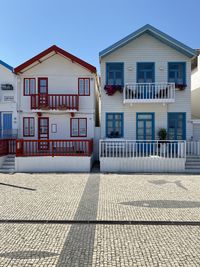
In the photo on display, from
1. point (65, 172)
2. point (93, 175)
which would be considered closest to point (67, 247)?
point (93, 175)

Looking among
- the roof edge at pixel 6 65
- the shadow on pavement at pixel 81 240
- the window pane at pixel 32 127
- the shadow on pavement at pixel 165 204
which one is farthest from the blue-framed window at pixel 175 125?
the roof edge at pixel 6 65

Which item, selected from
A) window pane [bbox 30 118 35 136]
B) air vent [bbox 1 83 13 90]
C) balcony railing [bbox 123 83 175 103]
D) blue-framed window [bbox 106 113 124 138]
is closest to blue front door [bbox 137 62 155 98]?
balcony railing [bbox 123 83 175 103]

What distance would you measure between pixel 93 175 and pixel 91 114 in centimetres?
486

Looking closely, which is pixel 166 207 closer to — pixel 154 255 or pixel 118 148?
pixel 154 255

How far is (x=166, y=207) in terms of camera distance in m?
5.94

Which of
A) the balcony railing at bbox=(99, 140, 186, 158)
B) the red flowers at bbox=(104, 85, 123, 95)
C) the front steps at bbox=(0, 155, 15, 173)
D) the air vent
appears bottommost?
the front steps at bbox=(0, 155, 15, 173)

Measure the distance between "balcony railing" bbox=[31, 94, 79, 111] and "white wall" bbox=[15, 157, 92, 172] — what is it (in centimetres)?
362

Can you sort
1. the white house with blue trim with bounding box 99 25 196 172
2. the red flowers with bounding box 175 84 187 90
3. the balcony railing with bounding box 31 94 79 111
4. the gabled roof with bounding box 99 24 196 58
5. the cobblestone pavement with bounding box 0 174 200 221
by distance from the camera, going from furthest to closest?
the white house with blue trim with bounding box 99 25 196 172, the balcony railing with bounding box 31 94 79 111, the red flowers with bounding box 175 84 187 90, the gabled roof with bounding box 99 24 196 58, the cobblestone pavement with bounding box 0 174 200 221

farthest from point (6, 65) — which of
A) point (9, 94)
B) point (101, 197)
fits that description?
point (101, 197)

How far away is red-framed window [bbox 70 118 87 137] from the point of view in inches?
535

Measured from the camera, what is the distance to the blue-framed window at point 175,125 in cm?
1322

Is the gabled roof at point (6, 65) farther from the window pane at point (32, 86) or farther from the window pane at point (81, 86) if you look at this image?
the window pane at point (81, 86)

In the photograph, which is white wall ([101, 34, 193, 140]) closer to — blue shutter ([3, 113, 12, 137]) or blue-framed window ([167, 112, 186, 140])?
blue-framed window ([167, 112, 186, 140])

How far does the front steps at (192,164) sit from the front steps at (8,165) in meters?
9.91
